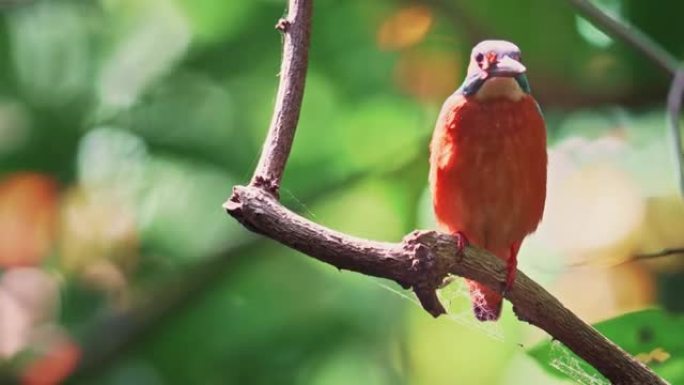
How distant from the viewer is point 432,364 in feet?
5.52

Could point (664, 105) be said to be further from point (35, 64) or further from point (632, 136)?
point (35, 64)

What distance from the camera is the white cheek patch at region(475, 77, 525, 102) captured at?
3.05 feet

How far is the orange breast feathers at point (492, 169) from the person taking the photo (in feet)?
3.09

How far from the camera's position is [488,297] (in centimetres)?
97

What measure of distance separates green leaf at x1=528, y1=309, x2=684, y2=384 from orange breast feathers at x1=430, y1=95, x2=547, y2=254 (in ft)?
0.56

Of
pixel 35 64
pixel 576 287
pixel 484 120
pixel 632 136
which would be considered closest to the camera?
pixel 484 120

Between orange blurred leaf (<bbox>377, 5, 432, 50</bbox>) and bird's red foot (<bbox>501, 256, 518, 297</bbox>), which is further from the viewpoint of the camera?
orange blurred leaf (<bbox>377, 5, 432, 50</bbox>)

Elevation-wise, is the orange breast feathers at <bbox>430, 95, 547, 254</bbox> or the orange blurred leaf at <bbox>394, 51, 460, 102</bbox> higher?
the orange blurred leaf at <bbox>394, 51, 460, 102</bbox>

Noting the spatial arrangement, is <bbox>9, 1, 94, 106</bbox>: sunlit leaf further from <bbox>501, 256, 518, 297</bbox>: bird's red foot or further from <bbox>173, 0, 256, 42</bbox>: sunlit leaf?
<bbox>501, 256, 518, 297</bbox>: bird's red foot

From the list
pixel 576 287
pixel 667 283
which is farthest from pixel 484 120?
pixel 667 283

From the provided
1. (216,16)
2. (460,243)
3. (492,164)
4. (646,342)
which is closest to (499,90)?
(492,164)

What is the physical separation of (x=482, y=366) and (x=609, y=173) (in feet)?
1.19

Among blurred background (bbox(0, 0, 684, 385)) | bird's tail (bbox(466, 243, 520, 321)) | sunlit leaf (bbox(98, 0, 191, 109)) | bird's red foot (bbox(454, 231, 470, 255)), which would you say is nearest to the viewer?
bird's red foot (bbox(454, 231, 470, 255))

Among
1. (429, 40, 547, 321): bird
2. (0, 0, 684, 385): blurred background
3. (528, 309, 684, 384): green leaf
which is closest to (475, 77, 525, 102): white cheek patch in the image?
(429, 40, 547, 321): bird
